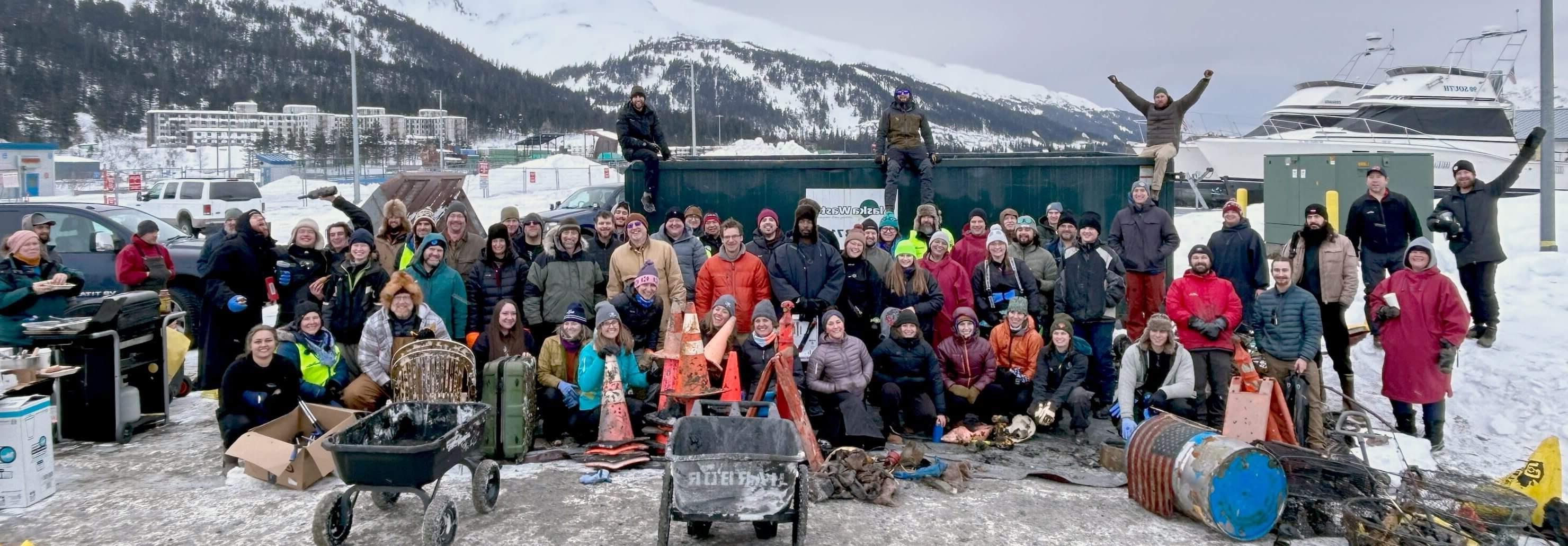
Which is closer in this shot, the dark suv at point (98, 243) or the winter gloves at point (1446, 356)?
the winter gloves at point (1446, 356)

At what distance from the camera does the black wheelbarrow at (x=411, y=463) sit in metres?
5.00

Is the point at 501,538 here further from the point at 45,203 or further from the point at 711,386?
the point at 45,203

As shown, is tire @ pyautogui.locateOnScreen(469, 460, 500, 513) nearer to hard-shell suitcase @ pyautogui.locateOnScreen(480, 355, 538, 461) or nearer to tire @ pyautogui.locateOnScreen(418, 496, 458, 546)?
tire @ pyautogui.locateOnScreen(418, 496, 458, 546)

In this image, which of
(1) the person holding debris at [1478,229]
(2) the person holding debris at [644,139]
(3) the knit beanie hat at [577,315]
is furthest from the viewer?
(2) the person holding debris at [644,139]

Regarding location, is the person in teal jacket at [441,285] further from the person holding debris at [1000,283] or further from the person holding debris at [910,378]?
the person holding debris at [1000,283]

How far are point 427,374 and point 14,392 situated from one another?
116 inches

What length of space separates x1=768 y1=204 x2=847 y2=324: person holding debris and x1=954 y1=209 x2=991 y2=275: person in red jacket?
4.79ft

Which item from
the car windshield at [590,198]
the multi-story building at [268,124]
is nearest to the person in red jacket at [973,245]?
the car windshield at [590,198]

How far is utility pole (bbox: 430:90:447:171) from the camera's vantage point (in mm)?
66806

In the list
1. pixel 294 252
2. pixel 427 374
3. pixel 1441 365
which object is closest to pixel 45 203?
pixel 294 252

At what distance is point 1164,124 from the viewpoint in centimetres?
1058

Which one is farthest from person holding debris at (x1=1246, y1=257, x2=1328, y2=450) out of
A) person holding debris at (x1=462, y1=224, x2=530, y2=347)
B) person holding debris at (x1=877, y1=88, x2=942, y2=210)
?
person holding debris at (x1=462, y1=224, x2=530, y2=347)

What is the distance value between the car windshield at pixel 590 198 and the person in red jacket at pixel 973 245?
12387 mm

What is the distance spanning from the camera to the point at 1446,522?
17.3 feet
